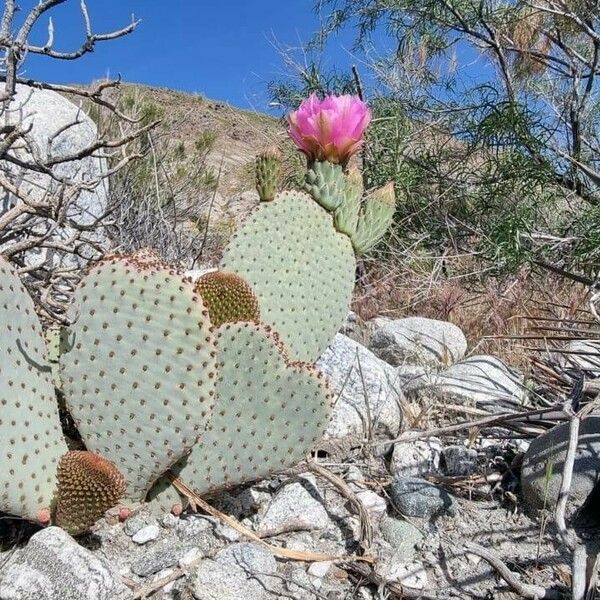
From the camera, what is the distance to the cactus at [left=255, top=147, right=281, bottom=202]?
208 centimetres

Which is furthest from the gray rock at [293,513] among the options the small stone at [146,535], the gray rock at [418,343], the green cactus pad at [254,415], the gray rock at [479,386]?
the gray rock at [418,343]

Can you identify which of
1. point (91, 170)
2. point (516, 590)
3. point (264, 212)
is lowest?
point (516, 590)

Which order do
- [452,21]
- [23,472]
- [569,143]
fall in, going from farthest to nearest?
[452,21] → [569,143] → [23,472]

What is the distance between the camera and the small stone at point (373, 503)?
1.70 meters

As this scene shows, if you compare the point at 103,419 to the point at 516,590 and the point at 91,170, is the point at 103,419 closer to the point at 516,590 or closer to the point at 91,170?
the point at 516,590

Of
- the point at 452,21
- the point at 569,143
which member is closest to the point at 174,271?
the point at 569,143

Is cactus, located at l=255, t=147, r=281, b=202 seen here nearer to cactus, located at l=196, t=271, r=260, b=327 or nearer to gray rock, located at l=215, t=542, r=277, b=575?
cactus, located at l=196, t=271, r=260, b=327

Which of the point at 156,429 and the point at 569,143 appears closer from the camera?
the point at 156,429

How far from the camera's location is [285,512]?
5.41 feet

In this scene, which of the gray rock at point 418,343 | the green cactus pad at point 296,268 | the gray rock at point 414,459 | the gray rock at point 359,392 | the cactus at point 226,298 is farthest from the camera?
the gray rock at point 418,343

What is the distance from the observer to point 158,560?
1435mm

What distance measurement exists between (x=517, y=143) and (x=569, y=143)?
820 millimetres

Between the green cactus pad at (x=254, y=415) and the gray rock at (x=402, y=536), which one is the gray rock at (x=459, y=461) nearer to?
the gray rock at (x=402, y=536)

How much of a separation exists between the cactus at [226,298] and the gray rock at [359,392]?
0.39 metres
